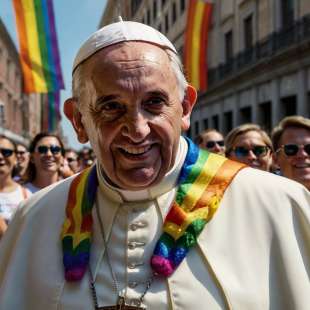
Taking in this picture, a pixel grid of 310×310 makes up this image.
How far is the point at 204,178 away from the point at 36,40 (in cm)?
618

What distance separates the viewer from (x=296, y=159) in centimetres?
380

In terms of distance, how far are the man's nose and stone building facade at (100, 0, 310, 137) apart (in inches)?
583

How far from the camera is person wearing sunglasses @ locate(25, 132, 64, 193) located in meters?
5.18

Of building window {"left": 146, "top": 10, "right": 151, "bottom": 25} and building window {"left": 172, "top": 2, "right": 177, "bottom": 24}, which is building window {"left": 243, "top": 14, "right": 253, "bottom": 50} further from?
building window {"left": 146, "top": 10, "right": 151, "bottom": 25}

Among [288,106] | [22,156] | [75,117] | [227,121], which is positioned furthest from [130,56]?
[227,121]

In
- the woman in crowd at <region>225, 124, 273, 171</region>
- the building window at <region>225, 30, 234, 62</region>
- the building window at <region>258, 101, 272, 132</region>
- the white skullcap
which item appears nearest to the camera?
the white skullcap

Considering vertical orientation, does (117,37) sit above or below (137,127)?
above

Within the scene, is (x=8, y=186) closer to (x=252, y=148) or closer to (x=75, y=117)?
(x=252, y=148)

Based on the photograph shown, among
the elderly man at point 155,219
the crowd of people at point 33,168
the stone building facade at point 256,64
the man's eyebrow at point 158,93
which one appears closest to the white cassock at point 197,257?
the elderly man at point 155,219

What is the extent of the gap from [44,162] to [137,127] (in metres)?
3.46

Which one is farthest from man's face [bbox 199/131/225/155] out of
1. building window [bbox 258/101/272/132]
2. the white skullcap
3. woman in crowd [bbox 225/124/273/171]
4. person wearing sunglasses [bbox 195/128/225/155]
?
building window [bbox 258/101/272/132]

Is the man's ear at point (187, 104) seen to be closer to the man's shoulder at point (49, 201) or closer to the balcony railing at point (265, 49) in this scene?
the man's shoulder at point (49, 201)

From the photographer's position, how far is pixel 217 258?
1.92 metres

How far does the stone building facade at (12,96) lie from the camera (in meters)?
37.1
